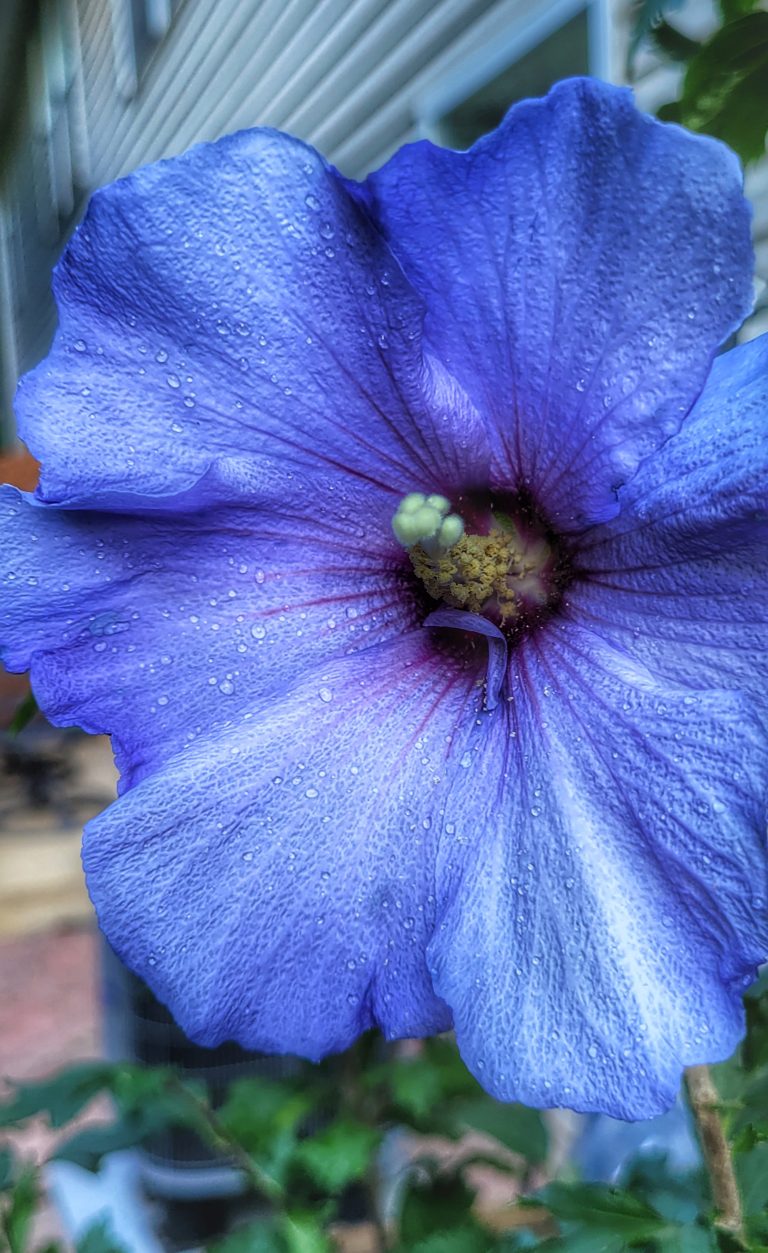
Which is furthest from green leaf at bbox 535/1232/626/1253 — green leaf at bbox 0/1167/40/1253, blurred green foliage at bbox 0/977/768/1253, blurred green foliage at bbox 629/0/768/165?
blurred green foliage at bbox 629/0/768/165

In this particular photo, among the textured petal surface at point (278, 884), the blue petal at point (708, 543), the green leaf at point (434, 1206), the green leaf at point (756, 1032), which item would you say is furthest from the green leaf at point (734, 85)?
the green leaf at point (434, 1206)

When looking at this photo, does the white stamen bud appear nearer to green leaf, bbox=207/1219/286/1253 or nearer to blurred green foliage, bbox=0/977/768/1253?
blurred green foliage, bbox=0/977/768/1253

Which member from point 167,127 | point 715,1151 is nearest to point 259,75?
point 167,127

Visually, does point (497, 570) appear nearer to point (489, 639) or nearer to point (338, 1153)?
point (489, 639)

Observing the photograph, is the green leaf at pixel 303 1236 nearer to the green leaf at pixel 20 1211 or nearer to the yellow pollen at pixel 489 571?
the green leaf at pixel 20 1211

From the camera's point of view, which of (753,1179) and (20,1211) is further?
(20,1211)

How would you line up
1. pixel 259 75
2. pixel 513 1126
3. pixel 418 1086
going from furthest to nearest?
pixel 259 75
pixel 418 1086
pixel 513 1126

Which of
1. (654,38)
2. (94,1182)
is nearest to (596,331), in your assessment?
(654,38)
